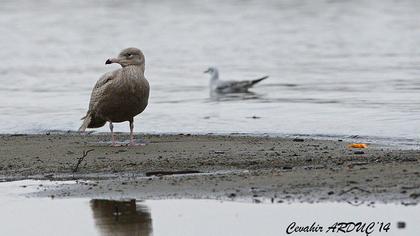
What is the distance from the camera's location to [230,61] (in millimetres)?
28812

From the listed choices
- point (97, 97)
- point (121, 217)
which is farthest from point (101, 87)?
point (121, 217)

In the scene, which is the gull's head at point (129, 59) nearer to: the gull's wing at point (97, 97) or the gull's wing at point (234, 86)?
the gull's wing at point (97, 97)

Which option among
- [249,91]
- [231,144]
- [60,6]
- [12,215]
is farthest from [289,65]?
[60,6]

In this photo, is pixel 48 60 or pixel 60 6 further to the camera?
pixel 60 6

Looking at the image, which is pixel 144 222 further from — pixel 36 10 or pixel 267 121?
pixel 36 10

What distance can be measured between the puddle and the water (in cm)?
508

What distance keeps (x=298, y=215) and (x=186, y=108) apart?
Answer: 9.95m

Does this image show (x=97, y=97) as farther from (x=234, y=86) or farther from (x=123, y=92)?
(x=234, y=86)

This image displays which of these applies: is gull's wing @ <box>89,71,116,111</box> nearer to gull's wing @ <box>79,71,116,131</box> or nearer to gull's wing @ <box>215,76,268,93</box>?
gull's wing @ <box>79,71,116,131</box>

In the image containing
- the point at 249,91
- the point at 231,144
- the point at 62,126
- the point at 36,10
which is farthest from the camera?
the point at 36,10

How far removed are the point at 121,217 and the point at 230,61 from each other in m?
19.8

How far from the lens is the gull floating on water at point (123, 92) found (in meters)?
13.6

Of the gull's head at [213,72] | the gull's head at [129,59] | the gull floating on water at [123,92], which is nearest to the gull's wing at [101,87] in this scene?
the gull floating on water at [123,92]

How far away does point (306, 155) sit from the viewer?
12070 millimetres
